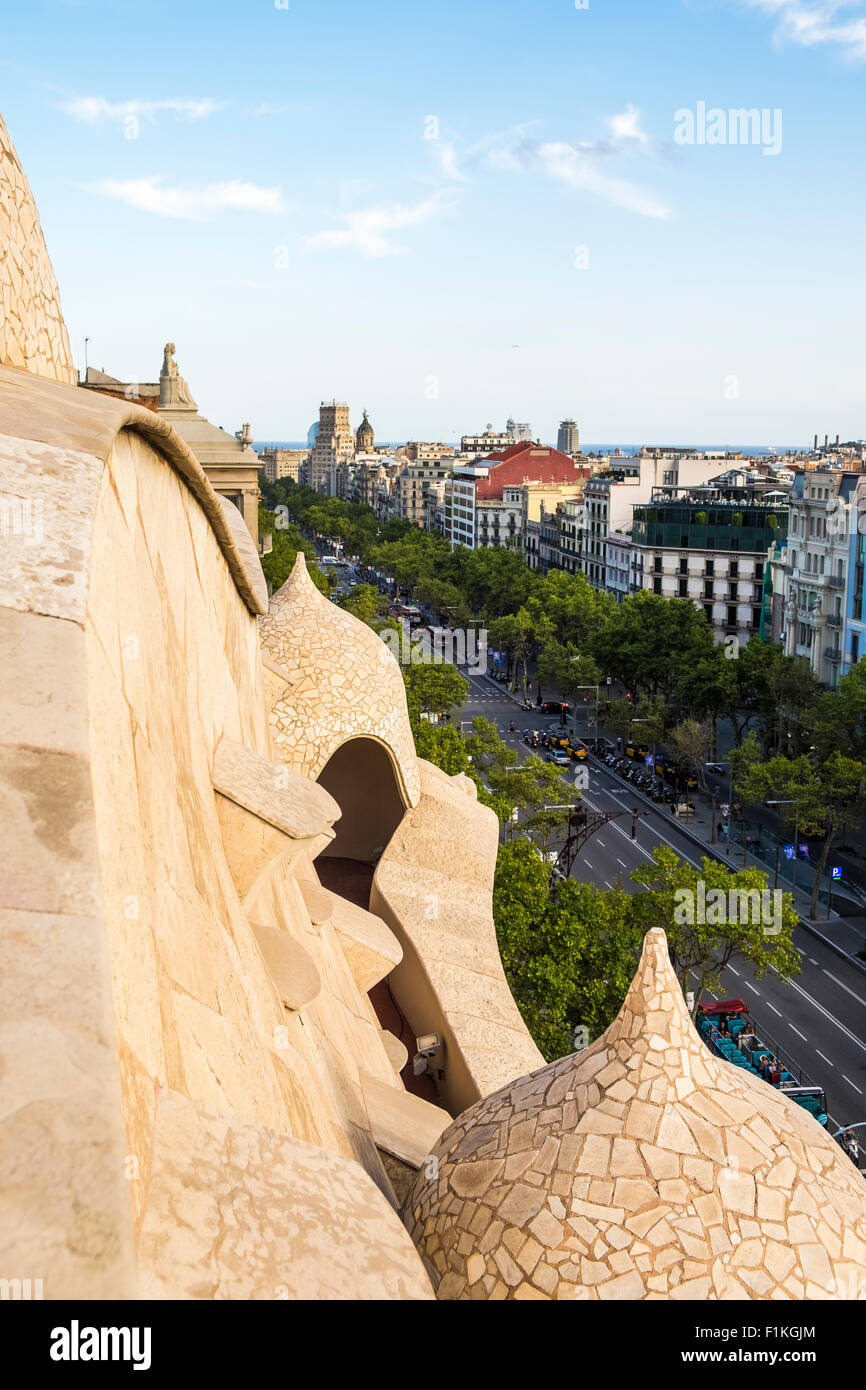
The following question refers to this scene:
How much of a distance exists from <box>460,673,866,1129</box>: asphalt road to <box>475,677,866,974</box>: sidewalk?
0.38 metres

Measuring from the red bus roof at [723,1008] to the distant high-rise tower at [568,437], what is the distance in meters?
148

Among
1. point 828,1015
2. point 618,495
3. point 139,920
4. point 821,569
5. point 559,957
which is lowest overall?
point 828,1015

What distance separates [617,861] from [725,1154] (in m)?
35.0

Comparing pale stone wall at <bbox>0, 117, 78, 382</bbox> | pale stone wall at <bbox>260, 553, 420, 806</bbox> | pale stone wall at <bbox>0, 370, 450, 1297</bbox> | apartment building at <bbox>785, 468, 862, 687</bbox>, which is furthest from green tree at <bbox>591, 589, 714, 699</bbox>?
pale stone wall at <bbox>0, 117, 78, 382</bbox>

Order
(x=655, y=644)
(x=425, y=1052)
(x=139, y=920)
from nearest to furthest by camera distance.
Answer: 1. (x=139, y=920)
2. (x=425, y=1052)
3. (x=655, y=644)

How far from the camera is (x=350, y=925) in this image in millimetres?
13188

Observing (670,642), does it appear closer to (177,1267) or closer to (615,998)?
(615,998)

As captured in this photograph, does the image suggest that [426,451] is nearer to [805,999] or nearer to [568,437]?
[568,437]

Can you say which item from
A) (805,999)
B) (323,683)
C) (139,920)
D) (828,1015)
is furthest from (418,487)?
(139,920)

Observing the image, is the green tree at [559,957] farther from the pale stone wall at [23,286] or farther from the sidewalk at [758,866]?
the pale stone wall at [23,286]

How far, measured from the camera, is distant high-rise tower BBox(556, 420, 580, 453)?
573 feet

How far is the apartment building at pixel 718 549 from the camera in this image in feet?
221

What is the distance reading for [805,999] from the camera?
104 feet

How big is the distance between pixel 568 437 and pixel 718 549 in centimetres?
11000
